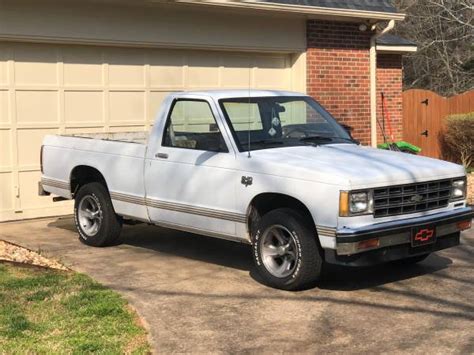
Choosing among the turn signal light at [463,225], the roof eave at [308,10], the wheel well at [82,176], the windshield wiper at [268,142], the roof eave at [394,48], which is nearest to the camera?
the turn signal light at [463,225]

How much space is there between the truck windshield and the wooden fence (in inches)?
407

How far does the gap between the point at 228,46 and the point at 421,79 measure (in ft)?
79.4

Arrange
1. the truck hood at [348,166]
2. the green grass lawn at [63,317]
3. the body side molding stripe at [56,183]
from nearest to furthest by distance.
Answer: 1. the green grass lawn at [63,317]
2. the truck hood at [348,166]
3. the body side molding stripe at [56,183]

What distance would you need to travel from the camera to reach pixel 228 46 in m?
11.8

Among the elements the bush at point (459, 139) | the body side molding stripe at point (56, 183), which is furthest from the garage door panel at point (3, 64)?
the bush at point (459, 139)

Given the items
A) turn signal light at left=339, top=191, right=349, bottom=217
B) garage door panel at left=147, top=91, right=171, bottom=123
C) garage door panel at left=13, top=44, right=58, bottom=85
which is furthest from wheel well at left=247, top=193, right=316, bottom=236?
garage door panel at left=147, top=91, right=171, bottom=123

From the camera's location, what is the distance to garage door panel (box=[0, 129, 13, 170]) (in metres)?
10.0

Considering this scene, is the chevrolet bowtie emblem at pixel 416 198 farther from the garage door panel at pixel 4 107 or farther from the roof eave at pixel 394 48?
the roof eave at pixel 394 48

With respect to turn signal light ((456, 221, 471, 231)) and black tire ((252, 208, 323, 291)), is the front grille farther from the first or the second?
black tire ((252, 208, 323, 291))

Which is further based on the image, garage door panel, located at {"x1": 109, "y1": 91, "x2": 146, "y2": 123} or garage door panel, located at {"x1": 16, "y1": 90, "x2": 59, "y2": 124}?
garage door panel, located at {"x1": 109, "y1": 91, "x2": 146, "y2": 123}

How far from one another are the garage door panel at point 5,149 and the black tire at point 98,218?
6.35 ft

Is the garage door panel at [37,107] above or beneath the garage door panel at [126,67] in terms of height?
beneath

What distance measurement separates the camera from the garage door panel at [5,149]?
10.0 m

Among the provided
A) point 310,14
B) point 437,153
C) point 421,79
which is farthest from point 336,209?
point 421,79
